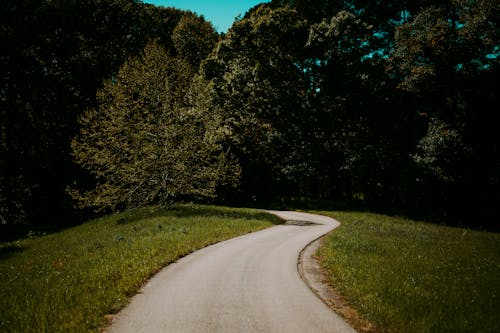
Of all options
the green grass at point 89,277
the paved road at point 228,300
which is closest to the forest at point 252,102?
the green grass at point 89,277

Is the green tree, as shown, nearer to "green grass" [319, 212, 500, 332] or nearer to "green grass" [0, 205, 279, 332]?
"green grass" [0, 205, 279, 332]

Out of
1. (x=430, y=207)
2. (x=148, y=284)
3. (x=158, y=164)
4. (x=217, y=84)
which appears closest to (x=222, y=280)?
(x=148, y=284)

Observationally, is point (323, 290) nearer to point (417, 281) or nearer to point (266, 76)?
point (417, 281)

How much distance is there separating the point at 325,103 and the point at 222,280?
1090 inches

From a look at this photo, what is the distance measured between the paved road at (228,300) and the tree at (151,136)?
12.1m

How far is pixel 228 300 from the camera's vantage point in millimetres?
7703

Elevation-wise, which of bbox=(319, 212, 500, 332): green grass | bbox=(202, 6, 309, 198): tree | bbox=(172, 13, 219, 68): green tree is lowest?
bbox=(319, 212, 500, 332): green grass

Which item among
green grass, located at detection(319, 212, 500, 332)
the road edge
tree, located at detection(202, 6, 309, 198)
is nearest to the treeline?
tree, located at detection(202, 6, 309, 198)

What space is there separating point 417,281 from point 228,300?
5.69 metres

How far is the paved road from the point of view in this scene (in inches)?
251

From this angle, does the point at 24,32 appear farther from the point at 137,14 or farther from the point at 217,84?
the point at 217,84

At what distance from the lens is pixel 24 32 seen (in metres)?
30.9

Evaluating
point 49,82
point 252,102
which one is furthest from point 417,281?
point 49,82

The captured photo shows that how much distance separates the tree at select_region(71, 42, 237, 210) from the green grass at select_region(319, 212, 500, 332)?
12.8m
